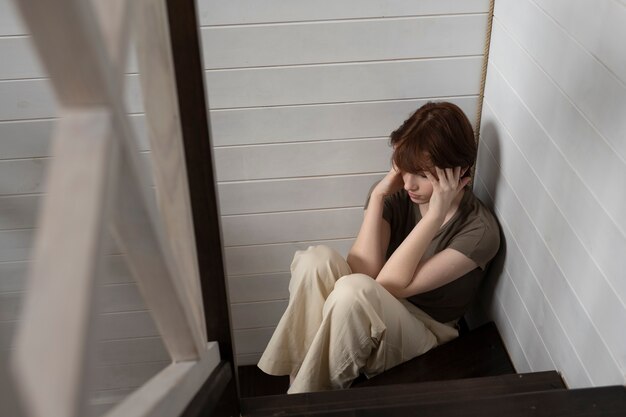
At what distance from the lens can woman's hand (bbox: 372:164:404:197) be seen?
7.54 ft

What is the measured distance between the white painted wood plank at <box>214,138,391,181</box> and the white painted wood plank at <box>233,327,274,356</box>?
78 centimetres

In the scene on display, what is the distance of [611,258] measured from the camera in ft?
4.58

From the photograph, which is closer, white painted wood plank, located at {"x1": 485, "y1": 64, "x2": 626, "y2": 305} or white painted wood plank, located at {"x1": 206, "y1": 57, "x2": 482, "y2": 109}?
white painted wood plank, located at {"x1": 485, "y1": 64, "x2": 626, "y2": 305}

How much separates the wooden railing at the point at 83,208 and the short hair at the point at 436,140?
3.87 ft

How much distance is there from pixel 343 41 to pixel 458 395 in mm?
1173

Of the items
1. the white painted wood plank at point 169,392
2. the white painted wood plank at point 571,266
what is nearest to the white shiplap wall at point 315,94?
the white painted wood plank at point 571,266

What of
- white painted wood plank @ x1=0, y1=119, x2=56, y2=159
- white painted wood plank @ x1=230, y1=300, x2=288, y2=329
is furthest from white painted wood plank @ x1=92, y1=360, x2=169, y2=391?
white painted wood plank @ x1=0, y1=119, x2=56, y2=159

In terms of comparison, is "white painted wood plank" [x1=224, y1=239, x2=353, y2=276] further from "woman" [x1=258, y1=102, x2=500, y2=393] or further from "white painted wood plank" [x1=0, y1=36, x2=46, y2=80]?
"white painted wood plank" [x1=0, y1=36, x2=46, y2=80]

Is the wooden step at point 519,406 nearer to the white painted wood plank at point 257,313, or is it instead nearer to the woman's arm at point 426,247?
the woman's arm at point 426,247

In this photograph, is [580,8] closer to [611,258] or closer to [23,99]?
[611,258]

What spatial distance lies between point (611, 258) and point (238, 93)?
1340 mm

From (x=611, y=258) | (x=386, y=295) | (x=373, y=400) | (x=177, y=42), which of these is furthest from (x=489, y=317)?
(x=177, y=42)

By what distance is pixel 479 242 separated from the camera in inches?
82.4

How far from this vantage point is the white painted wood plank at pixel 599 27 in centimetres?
130
